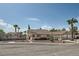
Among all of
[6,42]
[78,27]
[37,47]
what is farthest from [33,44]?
[78,27]

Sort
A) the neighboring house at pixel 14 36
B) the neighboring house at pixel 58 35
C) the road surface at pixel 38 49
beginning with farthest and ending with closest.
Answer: the neighboring house at pixel 14 36
the neighboring house at pixel 58 35
the road surface at pixel 38 49

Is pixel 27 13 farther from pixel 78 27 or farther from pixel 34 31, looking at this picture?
pixel 78 27

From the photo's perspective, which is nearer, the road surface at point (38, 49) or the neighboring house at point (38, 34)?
the road surface at point (38, 49)

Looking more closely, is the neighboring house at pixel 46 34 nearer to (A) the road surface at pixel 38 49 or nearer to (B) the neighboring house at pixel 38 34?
(B) the neighboring house at pixel 38 34

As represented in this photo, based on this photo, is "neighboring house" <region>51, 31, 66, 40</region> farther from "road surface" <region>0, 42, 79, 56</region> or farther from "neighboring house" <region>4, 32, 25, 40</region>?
"neighboring house" <region>4, 32, 25, 40</region>

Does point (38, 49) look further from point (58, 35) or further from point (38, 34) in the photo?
point (58, 35)

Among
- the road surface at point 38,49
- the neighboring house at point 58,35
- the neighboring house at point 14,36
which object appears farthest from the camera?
the neighboring house at point 14,36

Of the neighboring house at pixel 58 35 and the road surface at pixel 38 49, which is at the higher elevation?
the neighboring house at pixel 58 35

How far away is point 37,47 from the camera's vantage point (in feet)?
33.6

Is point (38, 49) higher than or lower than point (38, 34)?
lower

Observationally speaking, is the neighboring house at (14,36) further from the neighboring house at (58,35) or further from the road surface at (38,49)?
the neighboring house at (58,35)

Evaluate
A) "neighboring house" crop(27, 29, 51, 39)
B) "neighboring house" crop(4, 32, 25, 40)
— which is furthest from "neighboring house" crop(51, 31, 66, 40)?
"neighboring house" crop(4, 32, 25, 40)

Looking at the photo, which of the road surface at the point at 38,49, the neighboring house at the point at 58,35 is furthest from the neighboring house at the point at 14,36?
the neighboring house at the point at 58,35

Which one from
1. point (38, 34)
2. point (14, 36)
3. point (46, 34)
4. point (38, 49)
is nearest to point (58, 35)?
point (46, 34)
